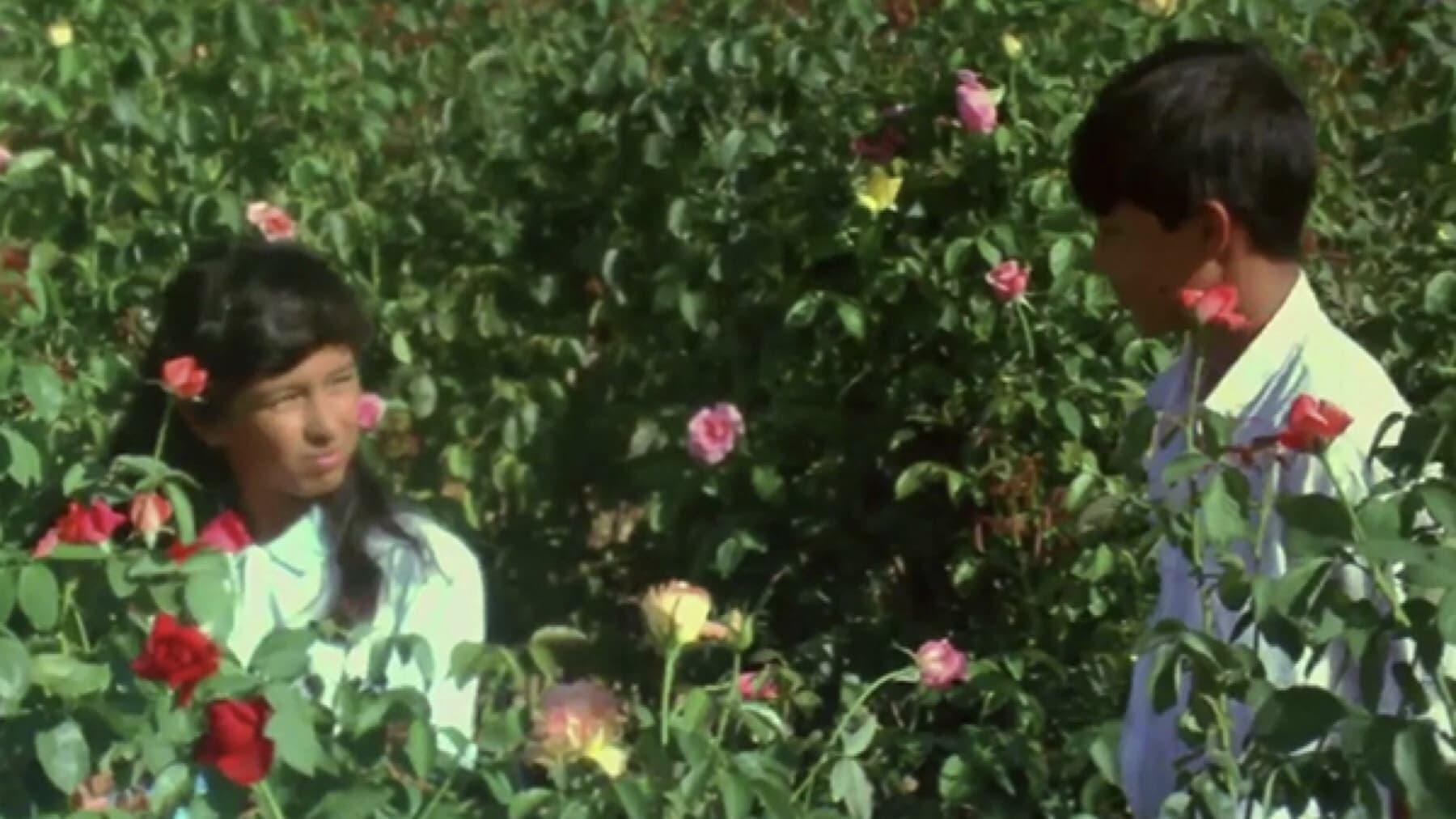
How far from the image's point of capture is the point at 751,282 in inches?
140

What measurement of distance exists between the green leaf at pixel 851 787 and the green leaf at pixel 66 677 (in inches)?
18.3

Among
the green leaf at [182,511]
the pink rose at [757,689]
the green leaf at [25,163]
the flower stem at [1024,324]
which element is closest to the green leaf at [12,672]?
the green leaf at [182,511]

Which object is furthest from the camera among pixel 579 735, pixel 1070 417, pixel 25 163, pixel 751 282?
pixel 751 282

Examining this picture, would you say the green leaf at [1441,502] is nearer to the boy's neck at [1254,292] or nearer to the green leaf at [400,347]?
the boy's neck at [1254,292]

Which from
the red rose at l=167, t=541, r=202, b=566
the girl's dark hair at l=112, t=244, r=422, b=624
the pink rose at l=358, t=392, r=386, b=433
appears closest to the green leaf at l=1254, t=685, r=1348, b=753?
the red rose at l=167, t=541, r=202, b=566

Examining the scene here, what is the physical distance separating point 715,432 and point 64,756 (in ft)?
5.20

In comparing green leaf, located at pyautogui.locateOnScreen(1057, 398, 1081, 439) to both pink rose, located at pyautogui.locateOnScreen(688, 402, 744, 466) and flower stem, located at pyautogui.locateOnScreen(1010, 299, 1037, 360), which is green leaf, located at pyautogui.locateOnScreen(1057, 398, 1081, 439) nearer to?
flower stem, located at pyautogui.locateOnScreen(1010, 299, 1037, 360)

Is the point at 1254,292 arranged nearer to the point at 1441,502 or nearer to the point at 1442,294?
the point at 1442,294

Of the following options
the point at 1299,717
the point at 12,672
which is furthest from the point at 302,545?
the point at 1299,717

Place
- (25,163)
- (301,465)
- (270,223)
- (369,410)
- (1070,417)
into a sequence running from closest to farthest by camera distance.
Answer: (301,465) → (25,163) → (369,410) → (1070,417) → (270,223)

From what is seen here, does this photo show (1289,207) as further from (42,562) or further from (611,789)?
(42,562)

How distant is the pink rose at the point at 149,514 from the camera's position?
6.37ft

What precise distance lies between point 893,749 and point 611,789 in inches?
45.4

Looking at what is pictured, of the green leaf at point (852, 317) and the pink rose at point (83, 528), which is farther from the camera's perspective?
the green leaf at point (852, 317)
